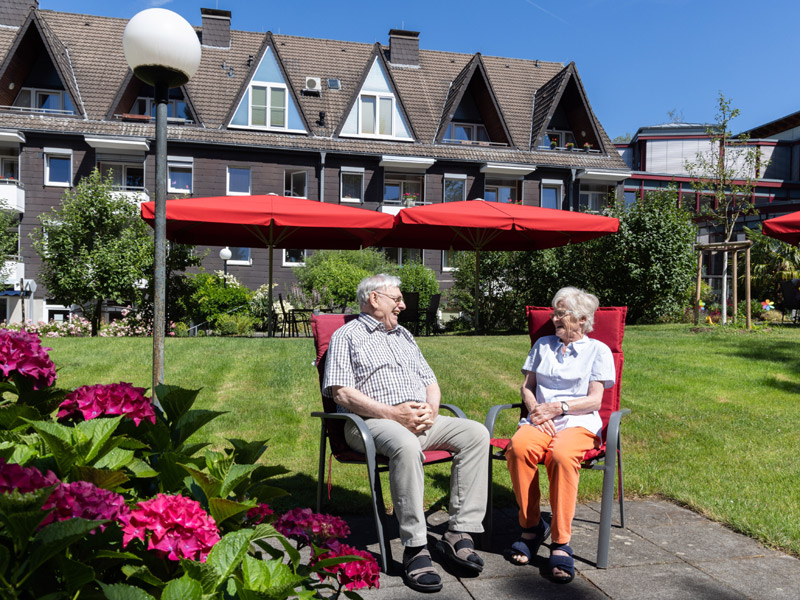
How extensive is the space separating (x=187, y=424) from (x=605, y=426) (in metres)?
3.02

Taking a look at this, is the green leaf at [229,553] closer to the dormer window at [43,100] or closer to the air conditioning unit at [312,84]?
the air conditioning unit at [312,84]

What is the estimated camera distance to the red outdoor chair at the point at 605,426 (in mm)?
3307

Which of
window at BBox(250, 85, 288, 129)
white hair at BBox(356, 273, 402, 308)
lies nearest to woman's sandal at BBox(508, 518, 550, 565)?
white hair at BBox(356, 273, 402, 308)

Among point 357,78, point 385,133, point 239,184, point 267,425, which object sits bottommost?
point 267,425

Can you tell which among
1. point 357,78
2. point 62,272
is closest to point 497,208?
point 62,272

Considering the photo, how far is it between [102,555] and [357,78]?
86.2ft

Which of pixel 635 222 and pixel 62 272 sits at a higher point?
pixel 635 222

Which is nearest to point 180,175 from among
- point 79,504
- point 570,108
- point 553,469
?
point 570,108

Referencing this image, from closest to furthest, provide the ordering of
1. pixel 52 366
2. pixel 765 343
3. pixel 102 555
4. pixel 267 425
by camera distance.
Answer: pixel 102 555
pixel 52 366
pixel 267 425
pixel 765 343

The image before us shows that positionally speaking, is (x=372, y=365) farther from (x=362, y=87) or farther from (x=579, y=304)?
(x=362, y=87)

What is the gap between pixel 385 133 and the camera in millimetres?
24375

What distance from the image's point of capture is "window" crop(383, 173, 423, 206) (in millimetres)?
24594

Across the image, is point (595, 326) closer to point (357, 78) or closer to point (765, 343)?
point (765, 343)

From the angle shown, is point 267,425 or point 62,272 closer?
point 267,425
